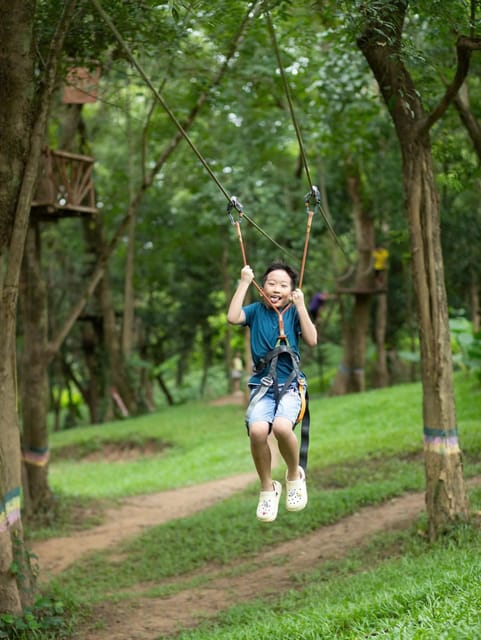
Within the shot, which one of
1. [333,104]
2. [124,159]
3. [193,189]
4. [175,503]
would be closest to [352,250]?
[193,189]

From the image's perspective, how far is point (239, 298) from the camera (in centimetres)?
511

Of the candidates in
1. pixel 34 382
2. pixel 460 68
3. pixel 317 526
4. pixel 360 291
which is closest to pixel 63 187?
pixel 34 382

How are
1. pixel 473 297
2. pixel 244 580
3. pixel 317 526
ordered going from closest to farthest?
pixel 244 580 → pixel 317 526 → pixel 473 297

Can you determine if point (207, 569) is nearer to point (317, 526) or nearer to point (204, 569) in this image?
point (204, 569)

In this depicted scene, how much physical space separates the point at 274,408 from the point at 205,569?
334 centimetres

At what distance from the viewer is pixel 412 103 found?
22.1ft

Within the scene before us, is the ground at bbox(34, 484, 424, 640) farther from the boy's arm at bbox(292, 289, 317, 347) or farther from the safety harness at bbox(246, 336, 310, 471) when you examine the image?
the boy's arm at bbox(292, 289, 317, 347)

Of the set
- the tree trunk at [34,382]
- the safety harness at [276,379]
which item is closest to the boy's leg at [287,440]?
the safety harness at [276,379]

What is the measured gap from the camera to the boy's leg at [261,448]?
4.91m

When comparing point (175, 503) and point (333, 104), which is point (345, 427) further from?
point (333, 104)

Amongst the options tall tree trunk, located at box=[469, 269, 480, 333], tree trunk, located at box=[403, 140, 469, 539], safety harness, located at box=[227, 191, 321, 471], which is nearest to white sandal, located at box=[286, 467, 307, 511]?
safety harness, located at box=[227, 191, 321, 471]

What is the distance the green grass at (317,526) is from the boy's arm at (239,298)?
1867mm

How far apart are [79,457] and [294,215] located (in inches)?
259

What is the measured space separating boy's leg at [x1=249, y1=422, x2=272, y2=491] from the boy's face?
802mm
